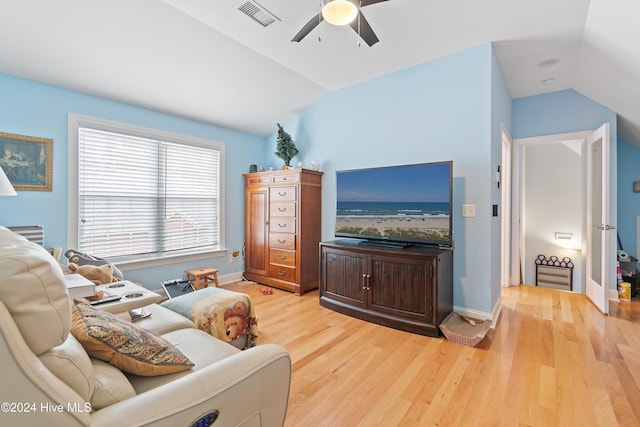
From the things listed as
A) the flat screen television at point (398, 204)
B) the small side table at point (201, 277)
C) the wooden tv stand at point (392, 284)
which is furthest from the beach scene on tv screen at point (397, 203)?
the small side table at point (201, 277)

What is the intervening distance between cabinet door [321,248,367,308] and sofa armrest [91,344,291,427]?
6.38 ft

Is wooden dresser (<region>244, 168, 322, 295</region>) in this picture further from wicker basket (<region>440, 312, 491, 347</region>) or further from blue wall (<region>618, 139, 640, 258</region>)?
blue wall (<region>618, 139, 640, 258</region>)

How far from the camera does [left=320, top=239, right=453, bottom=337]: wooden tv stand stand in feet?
8.41

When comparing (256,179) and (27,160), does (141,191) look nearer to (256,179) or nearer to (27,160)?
(27,160)

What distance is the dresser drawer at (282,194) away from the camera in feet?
12.7

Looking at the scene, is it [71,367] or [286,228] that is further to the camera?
[286,228]

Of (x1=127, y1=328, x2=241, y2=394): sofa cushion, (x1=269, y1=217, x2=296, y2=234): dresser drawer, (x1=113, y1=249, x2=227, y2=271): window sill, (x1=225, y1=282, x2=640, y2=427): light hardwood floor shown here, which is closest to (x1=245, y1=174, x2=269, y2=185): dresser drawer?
(x1=269, y1=217, x2=296, y2=234): dresser drawer

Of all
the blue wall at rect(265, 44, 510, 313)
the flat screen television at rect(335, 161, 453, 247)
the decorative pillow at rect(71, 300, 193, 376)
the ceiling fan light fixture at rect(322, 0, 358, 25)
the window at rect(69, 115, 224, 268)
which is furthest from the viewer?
the window at rect(69, 115, 224, 268)

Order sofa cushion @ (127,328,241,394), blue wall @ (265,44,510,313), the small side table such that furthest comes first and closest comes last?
the small side table < blue wall @ (265,44,510,313) < sofa cushion @ (127,328,241,394)

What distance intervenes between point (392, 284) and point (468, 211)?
3.56 feet

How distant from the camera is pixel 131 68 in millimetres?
2867

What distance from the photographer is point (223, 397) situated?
0.89 metres

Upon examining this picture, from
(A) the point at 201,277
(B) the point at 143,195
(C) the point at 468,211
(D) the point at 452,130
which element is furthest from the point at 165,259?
(D) the point at 452,130

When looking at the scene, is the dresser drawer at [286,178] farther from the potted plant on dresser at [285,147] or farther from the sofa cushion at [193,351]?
the sofa cushion at [193,351]
